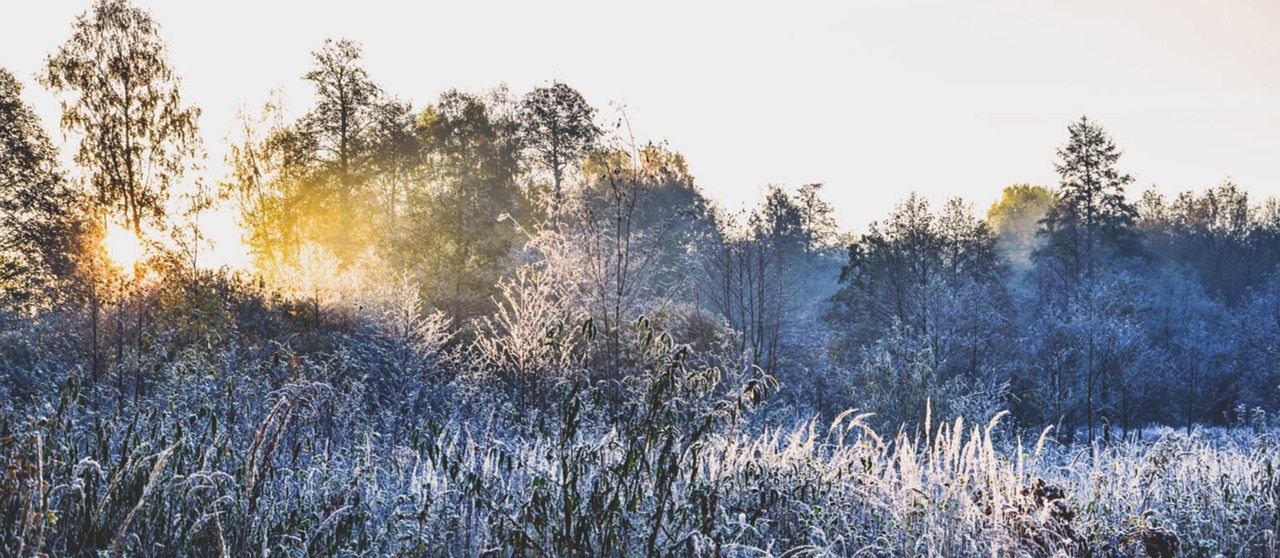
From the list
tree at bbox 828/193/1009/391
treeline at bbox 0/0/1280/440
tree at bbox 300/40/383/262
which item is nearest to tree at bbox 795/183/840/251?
treeline at bbox 0/0/1280/440

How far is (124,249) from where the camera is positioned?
14297 mm

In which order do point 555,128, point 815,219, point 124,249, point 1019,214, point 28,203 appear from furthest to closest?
point 1019,214, point 815,219, point 555,128, point 28,203, point 124,249

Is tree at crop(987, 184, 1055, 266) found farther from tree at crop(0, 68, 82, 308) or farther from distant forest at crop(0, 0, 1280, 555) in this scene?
tree at crop(0, 68, 82, 308)

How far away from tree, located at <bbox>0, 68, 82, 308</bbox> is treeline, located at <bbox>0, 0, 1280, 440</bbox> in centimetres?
7

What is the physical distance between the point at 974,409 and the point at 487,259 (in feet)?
46.5

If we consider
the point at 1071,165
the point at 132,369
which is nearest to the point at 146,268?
the point at 132,369

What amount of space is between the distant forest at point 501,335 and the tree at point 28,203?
7cm

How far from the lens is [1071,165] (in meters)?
34.1

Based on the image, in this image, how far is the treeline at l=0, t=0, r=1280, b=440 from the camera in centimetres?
1319

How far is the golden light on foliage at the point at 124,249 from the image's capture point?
44.1ft

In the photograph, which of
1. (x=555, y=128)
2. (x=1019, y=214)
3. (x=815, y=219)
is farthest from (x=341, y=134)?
(x=1019, y=214)

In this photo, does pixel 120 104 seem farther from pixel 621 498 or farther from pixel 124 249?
pixel 621 498

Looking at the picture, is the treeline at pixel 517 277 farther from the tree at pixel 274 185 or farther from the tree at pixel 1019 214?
the tree at pixel 1019 214

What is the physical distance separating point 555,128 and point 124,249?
749 inches
